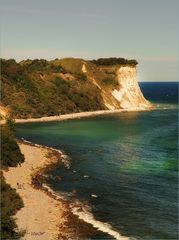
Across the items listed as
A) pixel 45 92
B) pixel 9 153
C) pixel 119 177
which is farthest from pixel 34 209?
pixel 45 92

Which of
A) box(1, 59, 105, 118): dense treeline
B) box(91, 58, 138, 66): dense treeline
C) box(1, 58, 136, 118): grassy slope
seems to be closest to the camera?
box(1, 59, 105, 118): dense treeline

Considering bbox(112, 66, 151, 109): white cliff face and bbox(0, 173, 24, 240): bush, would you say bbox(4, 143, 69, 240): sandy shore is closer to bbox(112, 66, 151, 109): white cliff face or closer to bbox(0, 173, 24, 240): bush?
bbox(0, 173, 24, 240): bush

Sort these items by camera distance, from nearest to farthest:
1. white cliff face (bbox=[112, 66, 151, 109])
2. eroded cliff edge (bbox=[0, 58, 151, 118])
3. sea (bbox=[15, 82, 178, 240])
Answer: sea (bbox=[15, 82, 178, 240]) < eroded cliff edge (bbox=[0, 58, 151, 118]) < white cliff face (bbox=[112, 66, 151, 109])

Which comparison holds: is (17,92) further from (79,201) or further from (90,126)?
(79,201)

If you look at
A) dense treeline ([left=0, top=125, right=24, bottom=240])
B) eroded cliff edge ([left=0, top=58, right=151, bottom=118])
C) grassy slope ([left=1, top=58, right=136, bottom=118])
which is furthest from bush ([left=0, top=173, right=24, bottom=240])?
eroded cliff edge ([left=0, top=58, right=151, bottom=118])

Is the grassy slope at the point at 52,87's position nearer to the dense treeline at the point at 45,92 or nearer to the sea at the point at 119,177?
the dense treeline at the point at 45,92

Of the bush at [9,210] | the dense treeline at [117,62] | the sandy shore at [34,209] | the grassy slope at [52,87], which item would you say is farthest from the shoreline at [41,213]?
the dense treeline at [117,62]
